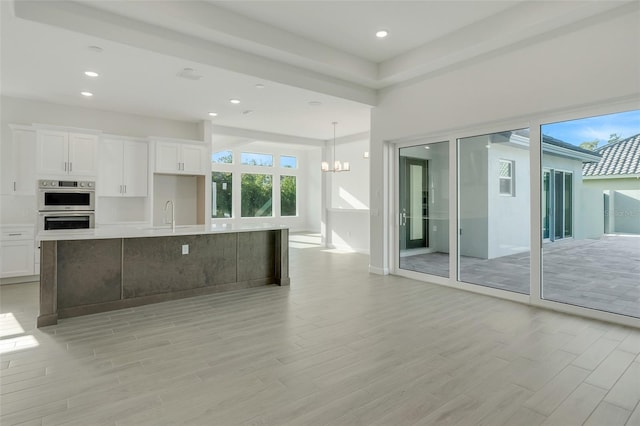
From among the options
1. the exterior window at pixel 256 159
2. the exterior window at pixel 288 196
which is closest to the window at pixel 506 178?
the exterior window at pixel 256 159

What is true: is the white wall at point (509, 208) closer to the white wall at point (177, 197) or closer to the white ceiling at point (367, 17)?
the white ceiling at point (367, 17)

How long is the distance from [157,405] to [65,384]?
81cm

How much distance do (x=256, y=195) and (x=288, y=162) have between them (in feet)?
6.45

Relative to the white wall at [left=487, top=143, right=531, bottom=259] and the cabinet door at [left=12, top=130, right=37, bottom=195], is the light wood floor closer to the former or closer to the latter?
the white wall at [left=487, top=143, right=531, bottom=259]

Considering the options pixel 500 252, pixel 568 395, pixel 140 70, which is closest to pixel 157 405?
pixel 568 395

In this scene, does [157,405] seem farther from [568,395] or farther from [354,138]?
[354,138]

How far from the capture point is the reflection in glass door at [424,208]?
18.1 ft

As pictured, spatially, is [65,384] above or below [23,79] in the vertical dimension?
below

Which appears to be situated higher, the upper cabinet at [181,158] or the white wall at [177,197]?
the upper cabinet at [181,158]

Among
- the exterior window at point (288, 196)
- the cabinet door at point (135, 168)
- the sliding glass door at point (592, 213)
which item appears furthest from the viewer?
the exterior window at point (288, 196)

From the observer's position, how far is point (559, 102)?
3977 mm

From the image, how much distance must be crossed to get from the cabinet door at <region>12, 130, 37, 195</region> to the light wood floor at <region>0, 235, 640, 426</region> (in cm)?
241

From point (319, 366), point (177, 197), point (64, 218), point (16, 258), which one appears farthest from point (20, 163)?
point (319, 366)

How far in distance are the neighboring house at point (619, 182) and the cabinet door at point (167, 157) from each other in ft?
21.7
